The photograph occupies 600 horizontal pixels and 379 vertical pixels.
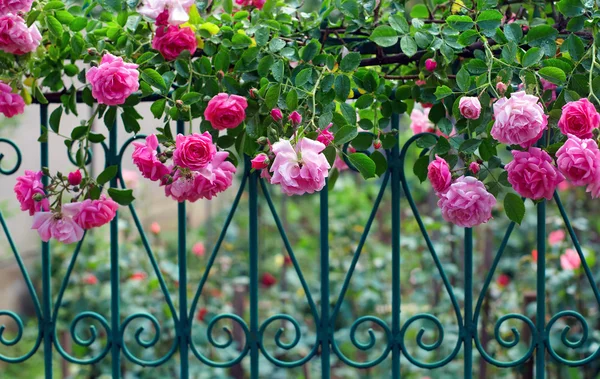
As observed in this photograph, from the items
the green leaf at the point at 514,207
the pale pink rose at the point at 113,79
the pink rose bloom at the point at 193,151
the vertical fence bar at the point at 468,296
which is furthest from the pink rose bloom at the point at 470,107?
the pale pink rose at the point at 113,79

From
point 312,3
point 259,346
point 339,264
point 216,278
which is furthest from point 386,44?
point 312,3

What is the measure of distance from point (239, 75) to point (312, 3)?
3.76 meters

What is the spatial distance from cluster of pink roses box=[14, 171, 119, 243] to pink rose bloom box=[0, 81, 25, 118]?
0.17m

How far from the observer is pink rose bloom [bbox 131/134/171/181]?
1.30 metres

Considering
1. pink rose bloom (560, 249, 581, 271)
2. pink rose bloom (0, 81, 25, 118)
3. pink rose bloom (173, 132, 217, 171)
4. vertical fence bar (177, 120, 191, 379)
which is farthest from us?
pink rose bloom (560, 249, 581, 271)

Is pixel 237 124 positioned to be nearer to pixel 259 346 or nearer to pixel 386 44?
pixel 386 44

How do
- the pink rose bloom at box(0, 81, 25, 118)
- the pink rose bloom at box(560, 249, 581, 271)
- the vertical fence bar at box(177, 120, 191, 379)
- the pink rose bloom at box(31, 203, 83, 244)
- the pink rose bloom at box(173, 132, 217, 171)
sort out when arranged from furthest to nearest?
1. the pink rose bloom at box(560, 249, 581, 271)
2. the vertical fence bar at box(177, 120, 191, 379)
3. the pink rose bloom at box(0, 81, 25, 118)
4. the pink rose bloom at box(31, 203, 83, 244)
5. the pink rose bloom at box(173, 132, 217, 171)

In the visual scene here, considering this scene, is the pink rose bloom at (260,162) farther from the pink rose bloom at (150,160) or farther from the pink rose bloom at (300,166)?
the pink rose bloom at (150,160)

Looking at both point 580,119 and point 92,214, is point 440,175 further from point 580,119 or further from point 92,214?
point 92,214

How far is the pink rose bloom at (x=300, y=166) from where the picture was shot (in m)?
1.20

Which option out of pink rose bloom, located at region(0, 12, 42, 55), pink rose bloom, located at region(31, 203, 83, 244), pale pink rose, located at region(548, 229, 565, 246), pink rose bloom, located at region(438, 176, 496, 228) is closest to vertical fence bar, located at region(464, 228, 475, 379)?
pink rose bloom, located at region(438, 176, 496, 228)

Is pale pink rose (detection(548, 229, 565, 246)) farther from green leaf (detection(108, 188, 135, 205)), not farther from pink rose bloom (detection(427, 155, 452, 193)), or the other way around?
green leaf (detection(108, 188, 135, 205))

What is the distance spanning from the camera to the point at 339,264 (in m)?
3.13

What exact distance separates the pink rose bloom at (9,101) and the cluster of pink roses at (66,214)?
17 centimetres
